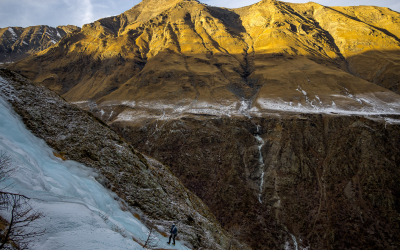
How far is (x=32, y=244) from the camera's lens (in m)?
4.95

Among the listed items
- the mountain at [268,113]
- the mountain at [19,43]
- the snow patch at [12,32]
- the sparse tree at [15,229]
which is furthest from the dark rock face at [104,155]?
the snow patch at [12,32]

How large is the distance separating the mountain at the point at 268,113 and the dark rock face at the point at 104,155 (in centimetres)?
2246

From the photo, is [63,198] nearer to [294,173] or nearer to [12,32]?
[294,173]

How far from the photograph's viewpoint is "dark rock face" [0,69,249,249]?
1249 cm

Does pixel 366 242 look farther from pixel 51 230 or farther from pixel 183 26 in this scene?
pixel 183 26

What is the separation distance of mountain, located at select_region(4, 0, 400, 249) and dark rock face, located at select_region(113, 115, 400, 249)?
0.20 metres

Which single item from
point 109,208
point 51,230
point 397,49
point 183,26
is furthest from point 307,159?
point 183,26

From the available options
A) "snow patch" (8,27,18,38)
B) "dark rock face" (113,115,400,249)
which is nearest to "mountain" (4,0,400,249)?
"dark rock face" (113,115,400,249)

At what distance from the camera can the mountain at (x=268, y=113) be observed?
33531mm

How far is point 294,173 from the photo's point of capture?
39.1 metres

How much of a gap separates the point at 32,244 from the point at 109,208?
18.6 feet

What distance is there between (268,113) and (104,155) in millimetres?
47427

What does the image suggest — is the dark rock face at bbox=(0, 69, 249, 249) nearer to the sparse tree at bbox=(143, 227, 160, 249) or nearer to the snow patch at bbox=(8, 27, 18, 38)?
the sparse tree at bbox=(143, 227, 160, 249)

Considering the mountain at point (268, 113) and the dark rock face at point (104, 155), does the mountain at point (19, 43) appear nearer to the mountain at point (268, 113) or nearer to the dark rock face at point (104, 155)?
the mountain at point (268, 113)
